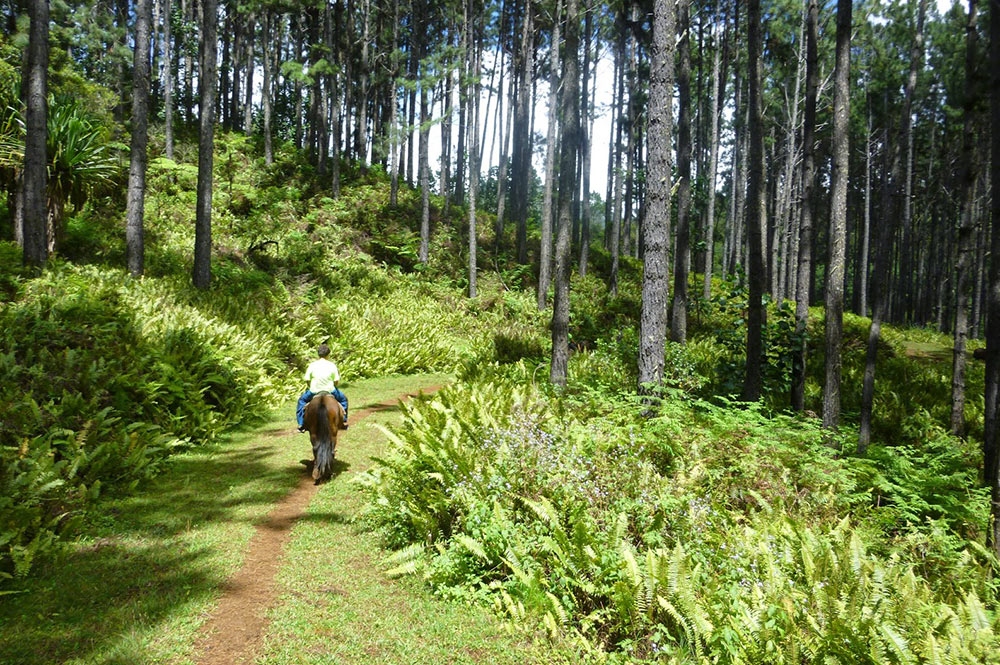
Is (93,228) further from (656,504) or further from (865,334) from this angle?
(865,334)

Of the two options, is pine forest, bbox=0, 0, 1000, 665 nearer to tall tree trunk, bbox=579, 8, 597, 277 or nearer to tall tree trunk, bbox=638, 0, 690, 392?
tall tree trunk, bbox=638, 0, 690, 392

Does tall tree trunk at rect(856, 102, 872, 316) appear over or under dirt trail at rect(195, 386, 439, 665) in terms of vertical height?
over

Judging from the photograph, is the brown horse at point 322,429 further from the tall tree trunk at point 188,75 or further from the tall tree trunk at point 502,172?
the tall tree trunk at point 188,75

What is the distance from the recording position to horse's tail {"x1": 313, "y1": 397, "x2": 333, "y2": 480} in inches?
300

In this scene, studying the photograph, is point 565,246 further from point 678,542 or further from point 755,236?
point 678,542

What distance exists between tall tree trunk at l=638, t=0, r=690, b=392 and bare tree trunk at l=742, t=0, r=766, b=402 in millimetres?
4001

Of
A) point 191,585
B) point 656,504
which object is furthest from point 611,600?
point 191,585

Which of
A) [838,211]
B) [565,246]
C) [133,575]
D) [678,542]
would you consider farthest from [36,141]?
[838,211]

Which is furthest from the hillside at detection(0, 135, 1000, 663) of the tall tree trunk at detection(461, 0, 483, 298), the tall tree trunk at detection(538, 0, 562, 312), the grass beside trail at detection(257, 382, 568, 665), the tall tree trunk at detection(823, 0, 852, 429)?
the tall tree trunk at detection(461, 0, 483, 298)

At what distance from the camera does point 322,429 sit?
25.2 ft

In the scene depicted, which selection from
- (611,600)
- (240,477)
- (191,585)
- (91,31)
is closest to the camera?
(611,600)

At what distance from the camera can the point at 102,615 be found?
4043 millimetres

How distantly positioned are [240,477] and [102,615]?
3.61 m

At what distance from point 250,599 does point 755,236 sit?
11644mm
